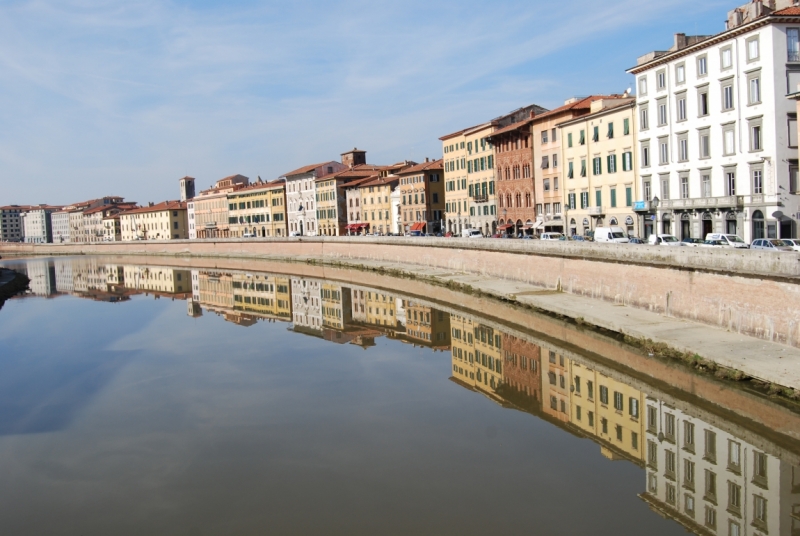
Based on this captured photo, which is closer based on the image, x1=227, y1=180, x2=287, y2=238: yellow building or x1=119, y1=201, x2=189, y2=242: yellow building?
x1=227, y1=180, x2=287, y2=238: yellow building

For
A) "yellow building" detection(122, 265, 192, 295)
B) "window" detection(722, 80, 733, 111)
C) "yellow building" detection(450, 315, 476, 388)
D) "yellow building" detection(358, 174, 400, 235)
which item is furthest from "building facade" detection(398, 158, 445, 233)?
"yellow building" detection(450, 315, 476, 388)

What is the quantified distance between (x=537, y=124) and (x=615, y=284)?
31934 mm

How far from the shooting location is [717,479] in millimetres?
13688

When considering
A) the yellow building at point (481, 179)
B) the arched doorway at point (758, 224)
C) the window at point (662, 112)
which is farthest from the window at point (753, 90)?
the yellow building at point (481, 179)

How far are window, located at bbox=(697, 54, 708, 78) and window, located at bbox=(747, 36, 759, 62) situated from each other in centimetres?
308

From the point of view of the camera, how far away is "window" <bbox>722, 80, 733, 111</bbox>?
36.4 metres

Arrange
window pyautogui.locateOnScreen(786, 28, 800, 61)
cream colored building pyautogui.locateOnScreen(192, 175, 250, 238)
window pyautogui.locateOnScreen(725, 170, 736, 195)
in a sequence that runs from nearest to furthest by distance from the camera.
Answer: window pyautogui.locateOnScreen(786, 28, 800, 61), window pyautogui.locateOnScreen(725, 170, 736, 195), cream colored building pyautogui.locateOnScreen(192, 175, 250, 238)

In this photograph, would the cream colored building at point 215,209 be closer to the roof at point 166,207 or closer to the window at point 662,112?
the roof at point 166,207

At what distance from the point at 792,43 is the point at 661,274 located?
1573 cm

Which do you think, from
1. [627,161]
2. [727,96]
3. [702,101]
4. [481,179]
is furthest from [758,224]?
[481,179]

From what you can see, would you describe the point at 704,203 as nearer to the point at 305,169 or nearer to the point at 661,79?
the point at 661,79

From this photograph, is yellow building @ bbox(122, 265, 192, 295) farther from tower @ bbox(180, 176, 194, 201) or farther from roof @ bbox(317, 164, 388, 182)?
tower @ bbox(180, 176, 194, 201)

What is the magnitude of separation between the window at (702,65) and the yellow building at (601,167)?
6500mm

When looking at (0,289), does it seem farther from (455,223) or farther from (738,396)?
(738,396)
